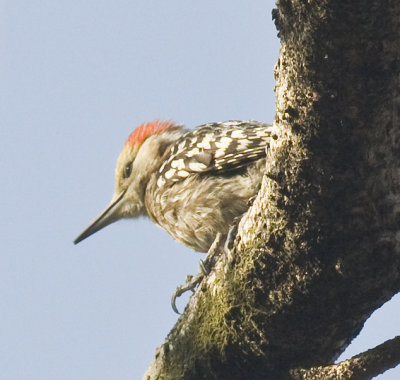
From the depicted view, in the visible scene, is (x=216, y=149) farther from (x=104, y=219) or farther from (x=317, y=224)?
(x=317, y=224)

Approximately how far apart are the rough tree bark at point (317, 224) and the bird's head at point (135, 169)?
3092 mm

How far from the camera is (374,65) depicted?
11.5 ft

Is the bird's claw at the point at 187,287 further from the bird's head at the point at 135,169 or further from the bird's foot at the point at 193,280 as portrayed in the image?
the bird's head at the point at 135,169

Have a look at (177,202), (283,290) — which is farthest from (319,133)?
(177,202)

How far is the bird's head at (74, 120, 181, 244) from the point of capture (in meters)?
8.12

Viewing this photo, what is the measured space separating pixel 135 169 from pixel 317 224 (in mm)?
4332

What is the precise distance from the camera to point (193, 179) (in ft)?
22.0

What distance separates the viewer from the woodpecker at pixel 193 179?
6219mm

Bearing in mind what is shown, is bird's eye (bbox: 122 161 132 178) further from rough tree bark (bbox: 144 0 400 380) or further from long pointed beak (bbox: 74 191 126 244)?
rough tree bark (bbox: 144 0 400 380)

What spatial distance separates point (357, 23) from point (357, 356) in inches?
63.8

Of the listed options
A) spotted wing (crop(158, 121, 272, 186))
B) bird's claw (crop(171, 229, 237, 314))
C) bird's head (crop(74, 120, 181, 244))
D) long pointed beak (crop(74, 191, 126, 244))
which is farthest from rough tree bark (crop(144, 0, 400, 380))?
long pointed beak (crop(74, 191, 126, 244))

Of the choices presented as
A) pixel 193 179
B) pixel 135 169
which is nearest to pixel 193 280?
pixel 193 179

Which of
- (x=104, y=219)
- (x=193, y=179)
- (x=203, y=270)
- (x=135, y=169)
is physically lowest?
(x=203, y=270)

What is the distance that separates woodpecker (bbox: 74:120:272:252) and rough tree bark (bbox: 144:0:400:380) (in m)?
1.22
